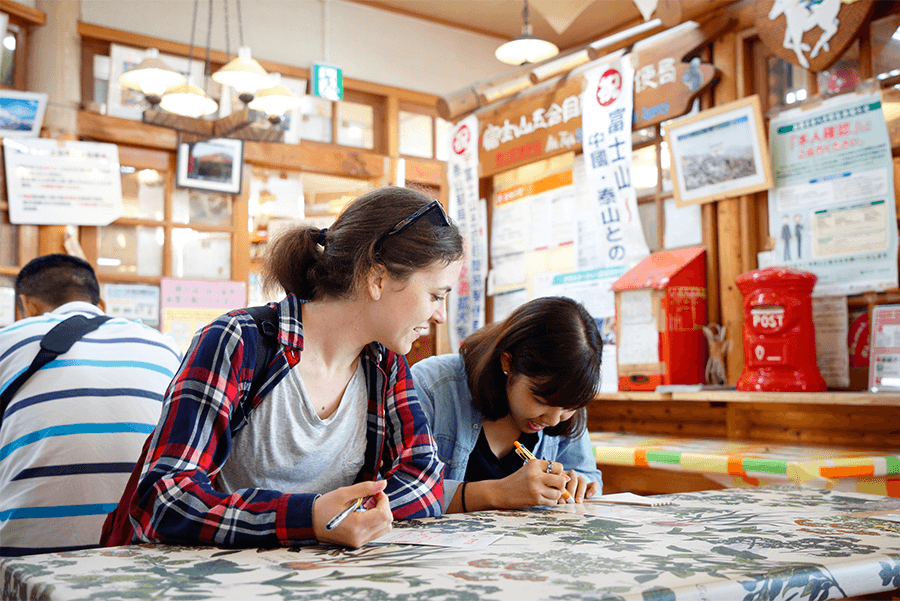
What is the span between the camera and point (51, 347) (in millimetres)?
1725

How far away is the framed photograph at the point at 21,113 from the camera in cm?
462

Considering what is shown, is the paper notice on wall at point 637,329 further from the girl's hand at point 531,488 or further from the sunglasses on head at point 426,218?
the sunglasses on head at point 426,218

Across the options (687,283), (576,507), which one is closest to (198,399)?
(576,507)

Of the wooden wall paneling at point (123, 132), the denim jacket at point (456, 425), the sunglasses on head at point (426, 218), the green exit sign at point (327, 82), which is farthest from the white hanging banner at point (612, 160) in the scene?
the wooden wall paneling at point (123, 132)

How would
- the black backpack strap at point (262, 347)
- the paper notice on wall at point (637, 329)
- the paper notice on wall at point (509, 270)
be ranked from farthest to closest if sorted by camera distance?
the paper notice on wall at point (509, 270) < the paper notice on wall at point (637, 329) < the black backpack strap at point (262, 347)

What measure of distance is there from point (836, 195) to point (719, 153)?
1.76 feet

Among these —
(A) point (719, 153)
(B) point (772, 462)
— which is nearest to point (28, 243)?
(A) point (719, 153)

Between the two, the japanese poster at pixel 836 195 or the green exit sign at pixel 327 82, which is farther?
the green exit sign at pixel 327 82

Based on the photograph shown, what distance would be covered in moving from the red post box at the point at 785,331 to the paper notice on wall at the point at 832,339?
0.20 feet

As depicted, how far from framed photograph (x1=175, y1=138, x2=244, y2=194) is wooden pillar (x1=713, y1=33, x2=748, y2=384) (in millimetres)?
3231

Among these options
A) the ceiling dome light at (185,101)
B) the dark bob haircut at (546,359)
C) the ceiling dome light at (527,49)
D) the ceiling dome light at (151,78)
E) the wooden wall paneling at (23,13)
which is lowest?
the dark bob haircut at (546,359)

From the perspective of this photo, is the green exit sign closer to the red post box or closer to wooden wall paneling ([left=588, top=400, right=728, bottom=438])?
wooden wall paneling ([left=588, top=400, right=728, bottom=438])

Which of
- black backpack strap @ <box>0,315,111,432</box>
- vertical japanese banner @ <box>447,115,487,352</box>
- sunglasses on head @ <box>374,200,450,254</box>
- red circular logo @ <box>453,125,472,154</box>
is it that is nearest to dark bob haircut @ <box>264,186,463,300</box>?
sunglasses on head @ <box>374,200,450,254</box>

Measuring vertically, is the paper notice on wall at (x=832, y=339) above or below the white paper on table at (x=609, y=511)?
above
